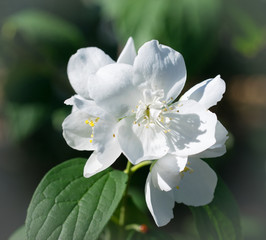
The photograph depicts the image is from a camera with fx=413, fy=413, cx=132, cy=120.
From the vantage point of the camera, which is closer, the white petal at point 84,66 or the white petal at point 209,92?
the white petal at point 209,92

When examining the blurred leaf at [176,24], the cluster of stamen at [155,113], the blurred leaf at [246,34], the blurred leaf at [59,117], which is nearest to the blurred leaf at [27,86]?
the blurred leaf at [59,117]

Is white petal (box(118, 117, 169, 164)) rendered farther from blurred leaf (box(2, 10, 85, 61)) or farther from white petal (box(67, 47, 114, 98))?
blurred leaf (box(2, 10, 85, 61))

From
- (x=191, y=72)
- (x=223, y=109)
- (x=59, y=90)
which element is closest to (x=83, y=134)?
(x=191, y=72)

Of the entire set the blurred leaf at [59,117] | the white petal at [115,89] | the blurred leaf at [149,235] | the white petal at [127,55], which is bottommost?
the blurred leaf at [59,117]

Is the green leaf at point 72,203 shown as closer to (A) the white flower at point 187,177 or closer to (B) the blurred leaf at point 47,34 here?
(A) the white flower at point 187,177

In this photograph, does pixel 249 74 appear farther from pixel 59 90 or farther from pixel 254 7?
pixel 59 90

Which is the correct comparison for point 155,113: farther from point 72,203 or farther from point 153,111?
point 72,203

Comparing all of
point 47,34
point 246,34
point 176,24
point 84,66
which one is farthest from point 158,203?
point 246,34
